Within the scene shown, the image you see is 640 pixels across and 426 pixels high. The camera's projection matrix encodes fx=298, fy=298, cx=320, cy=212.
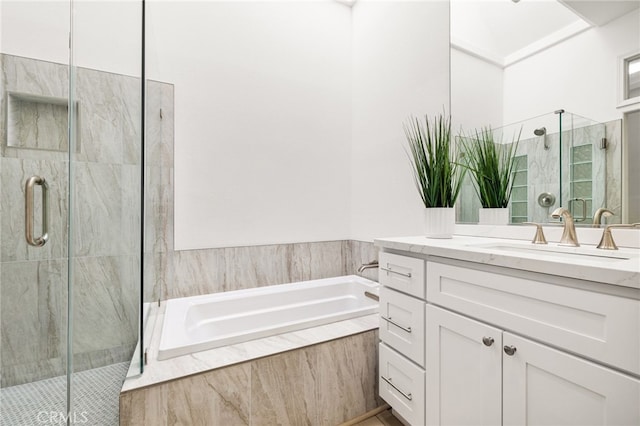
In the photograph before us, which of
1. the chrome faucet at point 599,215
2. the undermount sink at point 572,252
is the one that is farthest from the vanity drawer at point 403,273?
the chrome faucet at point 599,215

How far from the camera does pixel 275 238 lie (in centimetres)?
229

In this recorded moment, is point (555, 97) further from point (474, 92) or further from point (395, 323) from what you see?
point (395, 323)

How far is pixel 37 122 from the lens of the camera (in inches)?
48.7

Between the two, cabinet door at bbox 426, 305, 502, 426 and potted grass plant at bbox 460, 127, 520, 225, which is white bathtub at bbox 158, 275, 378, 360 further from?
potted grass plant at bbox 460, 127, 520, 225

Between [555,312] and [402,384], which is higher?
[555,312]

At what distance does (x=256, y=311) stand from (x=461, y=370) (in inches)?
53.3

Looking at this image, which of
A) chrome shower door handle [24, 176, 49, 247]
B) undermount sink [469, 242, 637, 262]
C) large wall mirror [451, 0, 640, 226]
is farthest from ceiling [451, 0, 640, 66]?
chrome shower door handle [24, 176, 49, 247]

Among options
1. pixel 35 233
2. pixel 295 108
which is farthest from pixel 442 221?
pixel 35 233

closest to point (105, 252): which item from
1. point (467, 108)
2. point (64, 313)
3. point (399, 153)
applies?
point (64, 313)

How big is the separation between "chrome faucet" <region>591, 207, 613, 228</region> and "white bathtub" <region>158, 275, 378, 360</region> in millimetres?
1104

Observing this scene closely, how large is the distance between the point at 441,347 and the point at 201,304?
1.41 metres

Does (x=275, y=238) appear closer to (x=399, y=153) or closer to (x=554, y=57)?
(x=399, y=153)

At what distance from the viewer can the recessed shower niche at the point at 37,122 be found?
120 cm

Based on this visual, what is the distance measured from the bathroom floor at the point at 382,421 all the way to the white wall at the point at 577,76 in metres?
1.61
